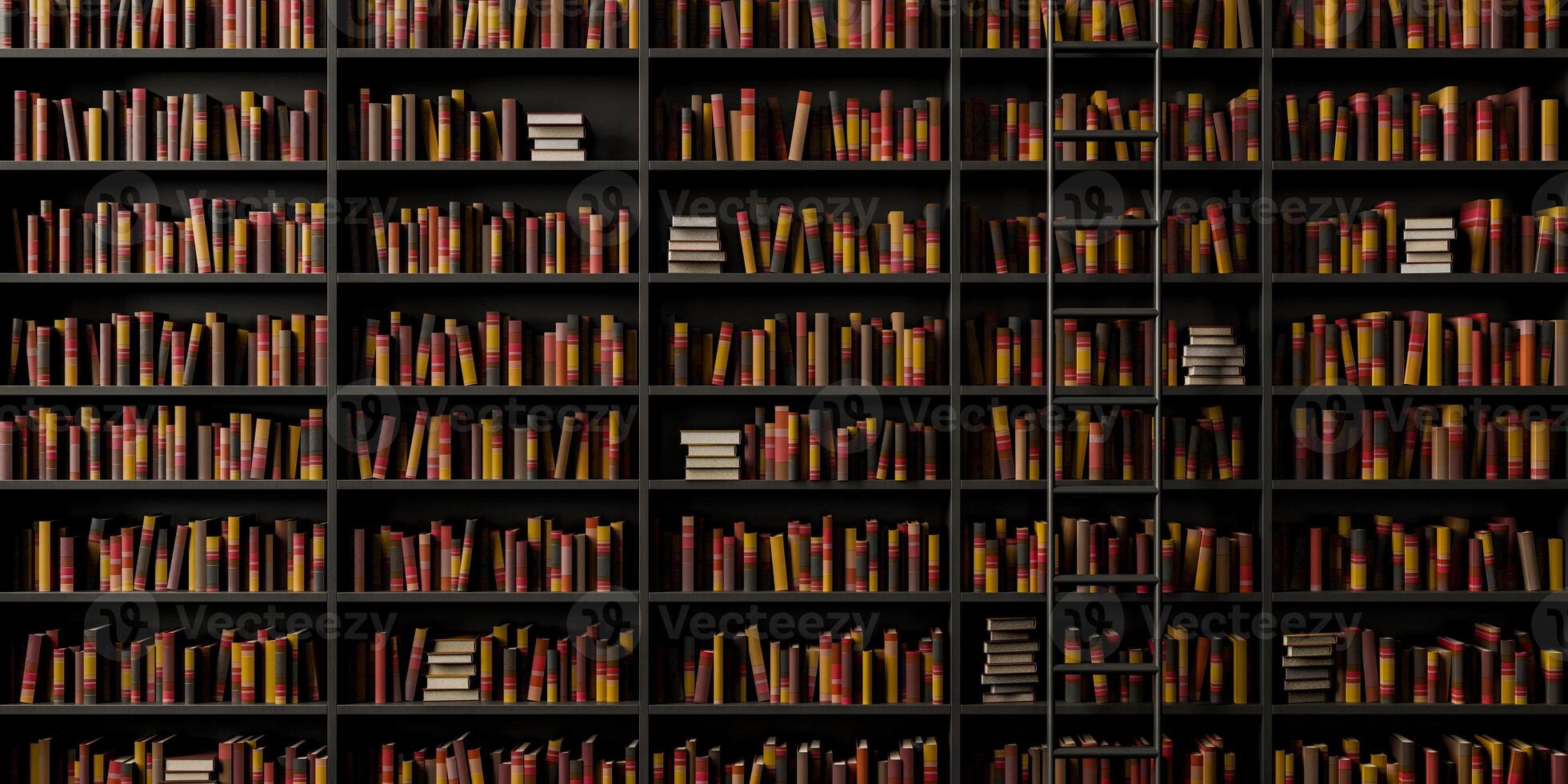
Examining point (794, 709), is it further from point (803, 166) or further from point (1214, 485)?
point (803, 166)

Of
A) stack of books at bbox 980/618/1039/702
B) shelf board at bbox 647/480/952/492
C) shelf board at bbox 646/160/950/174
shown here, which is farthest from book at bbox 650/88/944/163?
stack of books at bbox 980/618/1039/702

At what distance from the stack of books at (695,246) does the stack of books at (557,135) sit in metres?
0.38

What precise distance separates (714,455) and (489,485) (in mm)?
684

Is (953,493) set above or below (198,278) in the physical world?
below

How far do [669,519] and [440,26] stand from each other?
171 centimetres

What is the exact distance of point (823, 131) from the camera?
3018 mm

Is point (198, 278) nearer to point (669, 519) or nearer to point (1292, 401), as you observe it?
point (669, 519)

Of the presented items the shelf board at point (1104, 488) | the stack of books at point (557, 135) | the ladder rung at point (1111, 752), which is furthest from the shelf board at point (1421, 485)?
the stack of books at point (557, 135)

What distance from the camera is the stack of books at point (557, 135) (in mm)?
2957

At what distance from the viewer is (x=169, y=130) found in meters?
2.96

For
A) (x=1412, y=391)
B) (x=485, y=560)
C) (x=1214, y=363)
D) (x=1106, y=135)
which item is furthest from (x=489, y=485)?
(x=1412, y=391)

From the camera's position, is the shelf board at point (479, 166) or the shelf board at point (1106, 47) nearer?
the shelf board at point (1106, 47)

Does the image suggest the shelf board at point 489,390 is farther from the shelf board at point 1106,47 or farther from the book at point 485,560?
the shelf board at point 1106,47

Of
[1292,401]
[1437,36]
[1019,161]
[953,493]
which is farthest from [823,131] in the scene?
[1437,36]
